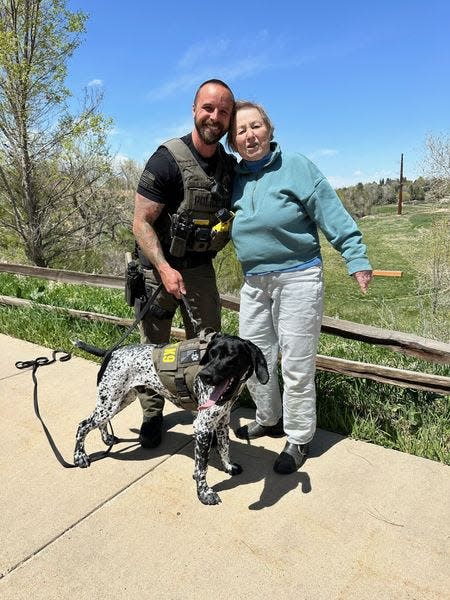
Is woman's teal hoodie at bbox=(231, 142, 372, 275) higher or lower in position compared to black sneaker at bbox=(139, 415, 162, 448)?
higher

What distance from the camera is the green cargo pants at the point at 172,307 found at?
3232mm

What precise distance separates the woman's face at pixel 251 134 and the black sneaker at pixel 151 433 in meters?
1.95

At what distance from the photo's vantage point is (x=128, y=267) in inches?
125

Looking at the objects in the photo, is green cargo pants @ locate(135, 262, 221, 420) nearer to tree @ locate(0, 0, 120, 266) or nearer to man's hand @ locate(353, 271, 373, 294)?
man's hand @ locate(353, 271, 373, 294)

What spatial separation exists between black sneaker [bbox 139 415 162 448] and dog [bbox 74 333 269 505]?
0.27 metres

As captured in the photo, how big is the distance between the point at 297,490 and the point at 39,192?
1542 cm

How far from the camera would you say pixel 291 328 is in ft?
9.13

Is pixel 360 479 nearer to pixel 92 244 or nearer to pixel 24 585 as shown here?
pixel 24 585

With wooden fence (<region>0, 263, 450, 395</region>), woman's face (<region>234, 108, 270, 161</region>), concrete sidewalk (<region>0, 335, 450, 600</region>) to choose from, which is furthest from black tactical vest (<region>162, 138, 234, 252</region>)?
concrete sidewalk (<region>0, 335, 450, 600</region>)

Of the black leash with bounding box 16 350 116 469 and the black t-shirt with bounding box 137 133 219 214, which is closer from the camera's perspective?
the black t-shirt with bounding box 137 133 219 214

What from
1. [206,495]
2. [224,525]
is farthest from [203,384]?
[224,525]

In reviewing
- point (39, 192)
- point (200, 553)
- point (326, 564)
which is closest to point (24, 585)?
point (200, 553)

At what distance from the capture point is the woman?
262cm

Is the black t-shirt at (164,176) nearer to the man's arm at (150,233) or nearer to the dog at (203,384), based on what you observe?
the man's arm at (150,233)
